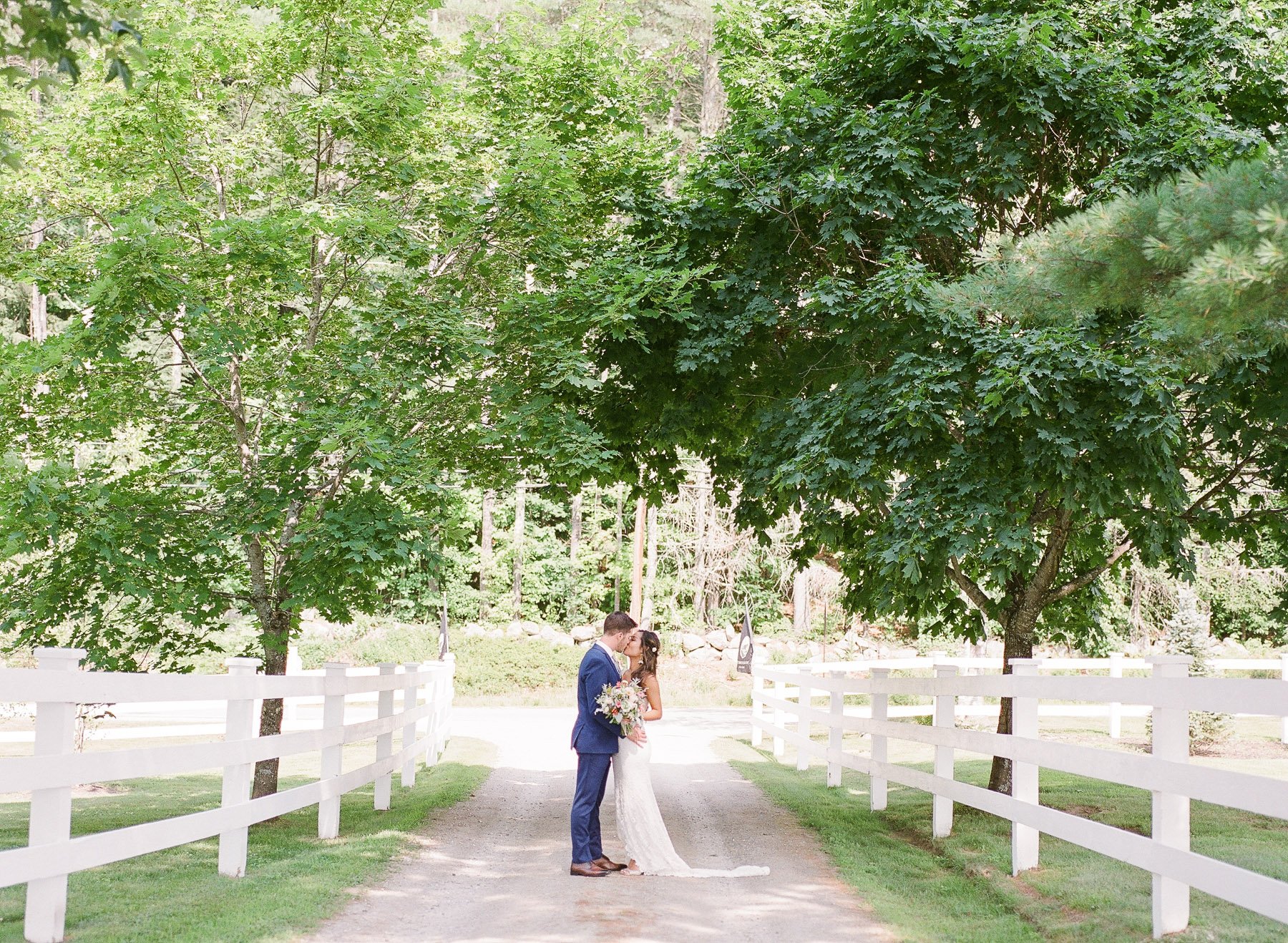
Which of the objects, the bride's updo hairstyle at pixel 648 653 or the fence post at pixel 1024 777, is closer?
the fence post at pixel 1024 777

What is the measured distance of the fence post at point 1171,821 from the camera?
5.43m

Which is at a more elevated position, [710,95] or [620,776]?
[710,95]

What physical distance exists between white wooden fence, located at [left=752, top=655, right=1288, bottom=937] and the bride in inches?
76.4

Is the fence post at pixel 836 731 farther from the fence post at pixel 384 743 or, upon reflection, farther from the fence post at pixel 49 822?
the fence post at pixel 49 822

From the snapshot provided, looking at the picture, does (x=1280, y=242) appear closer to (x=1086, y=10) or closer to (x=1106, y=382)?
(x=1106, y=382)

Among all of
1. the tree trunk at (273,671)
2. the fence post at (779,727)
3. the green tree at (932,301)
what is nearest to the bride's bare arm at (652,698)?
the green tree at (932,301)

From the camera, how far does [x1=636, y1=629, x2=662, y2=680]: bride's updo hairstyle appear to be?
347 inches

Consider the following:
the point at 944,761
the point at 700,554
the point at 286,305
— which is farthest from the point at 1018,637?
the point at 700,554

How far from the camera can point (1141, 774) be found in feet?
18.7

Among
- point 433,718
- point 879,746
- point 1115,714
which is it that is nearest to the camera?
point 879,746

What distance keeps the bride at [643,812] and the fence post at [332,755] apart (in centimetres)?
230

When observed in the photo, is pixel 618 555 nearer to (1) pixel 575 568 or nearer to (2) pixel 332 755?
(1) pixel 575 568

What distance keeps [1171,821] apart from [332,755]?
6283 millimetres

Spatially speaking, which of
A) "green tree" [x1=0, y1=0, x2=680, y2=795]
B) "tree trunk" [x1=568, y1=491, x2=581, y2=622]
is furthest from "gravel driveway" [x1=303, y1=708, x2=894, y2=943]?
"tree trunk" [x1=568, y1=491, x2=581, y2=622]
